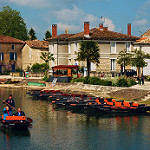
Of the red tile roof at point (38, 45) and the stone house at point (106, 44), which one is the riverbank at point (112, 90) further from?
the red tile roof at point (38, 45)

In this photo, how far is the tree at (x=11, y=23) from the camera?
10744 cm

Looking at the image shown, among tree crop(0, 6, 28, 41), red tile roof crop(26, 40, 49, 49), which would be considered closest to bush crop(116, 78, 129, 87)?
red tile roof crop(26, 40, 49, 49)

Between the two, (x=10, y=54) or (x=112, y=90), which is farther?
(x=10, y=54)

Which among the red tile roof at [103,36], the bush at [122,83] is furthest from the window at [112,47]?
the bush at [122,83]

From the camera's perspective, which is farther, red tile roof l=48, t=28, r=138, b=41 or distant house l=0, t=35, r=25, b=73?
distant house l=0, t=35, r=25, b=73

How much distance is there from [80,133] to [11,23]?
87.0 m

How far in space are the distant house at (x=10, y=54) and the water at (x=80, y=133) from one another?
5186cm

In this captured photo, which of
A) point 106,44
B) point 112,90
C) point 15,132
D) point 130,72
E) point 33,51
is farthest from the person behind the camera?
point 33,51

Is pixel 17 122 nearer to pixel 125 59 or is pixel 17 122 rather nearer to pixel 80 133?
pixel 80 133

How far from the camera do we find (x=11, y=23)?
108m

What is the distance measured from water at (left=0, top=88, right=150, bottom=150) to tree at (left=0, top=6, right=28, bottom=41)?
76.8 meters

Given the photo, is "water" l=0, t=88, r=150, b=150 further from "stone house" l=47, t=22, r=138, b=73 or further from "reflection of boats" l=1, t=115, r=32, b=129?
"stone house" l=47, t=22, r=138, b=73

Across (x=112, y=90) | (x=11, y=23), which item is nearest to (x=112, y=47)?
(x=112, y=90)

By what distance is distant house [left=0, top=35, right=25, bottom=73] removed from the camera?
85.5m
